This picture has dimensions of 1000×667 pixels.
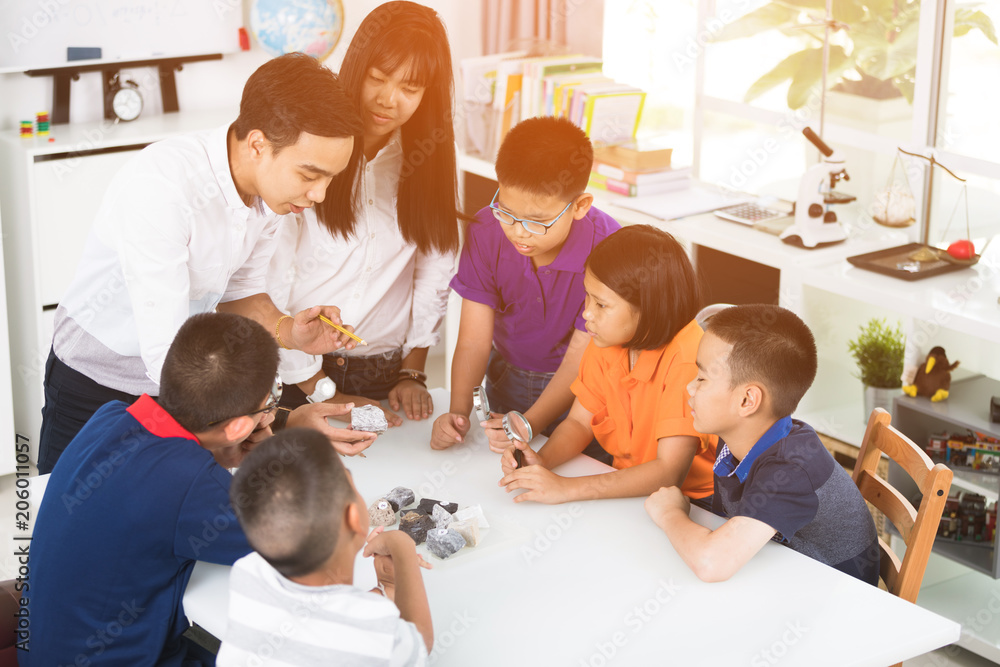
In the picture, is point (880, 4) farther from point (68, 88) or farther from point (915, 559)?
point (68, 88)

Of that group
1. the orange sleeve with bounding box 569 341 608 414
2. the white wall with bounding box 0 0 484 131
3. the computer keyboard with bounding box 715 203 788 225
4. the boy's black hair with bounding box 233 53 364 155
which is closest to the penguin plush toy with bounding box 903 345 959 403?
the computer keyboard with bounding box 715 203 788 225

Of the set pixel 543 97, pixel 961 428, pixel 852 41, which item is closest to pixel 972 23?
pixel 852 41

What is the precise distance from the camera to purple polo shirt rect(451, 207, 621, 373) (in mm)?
2205

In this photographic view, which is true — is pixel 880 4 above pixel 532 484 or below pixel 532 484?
above

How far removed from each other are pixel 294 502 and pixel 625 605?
1.82 ft

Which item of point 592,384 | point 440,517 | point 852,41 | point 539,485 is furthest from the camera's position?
point 852,41

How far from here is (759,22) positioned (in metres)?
3.59

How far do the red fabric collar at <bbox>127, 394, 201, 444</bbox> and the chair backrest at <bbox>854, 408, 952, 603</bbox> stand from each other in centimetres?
120

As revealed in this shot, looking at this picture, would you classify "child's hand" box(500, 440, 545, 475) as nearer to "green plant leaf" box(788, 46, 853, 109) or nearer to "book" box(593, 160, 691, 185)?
"book" box(593, 160, 691, 185)

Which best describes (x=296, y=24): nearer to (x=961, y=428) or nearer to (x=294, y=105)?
(x=294, y=105)

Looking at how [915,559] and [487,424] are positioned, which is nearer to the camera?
[915,559]

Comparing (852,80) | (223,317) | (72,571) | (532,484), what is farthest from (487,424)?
(852,80)

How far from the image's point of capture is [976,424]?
102 inches

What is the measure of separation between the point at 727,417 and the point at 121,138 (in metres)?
2.48
